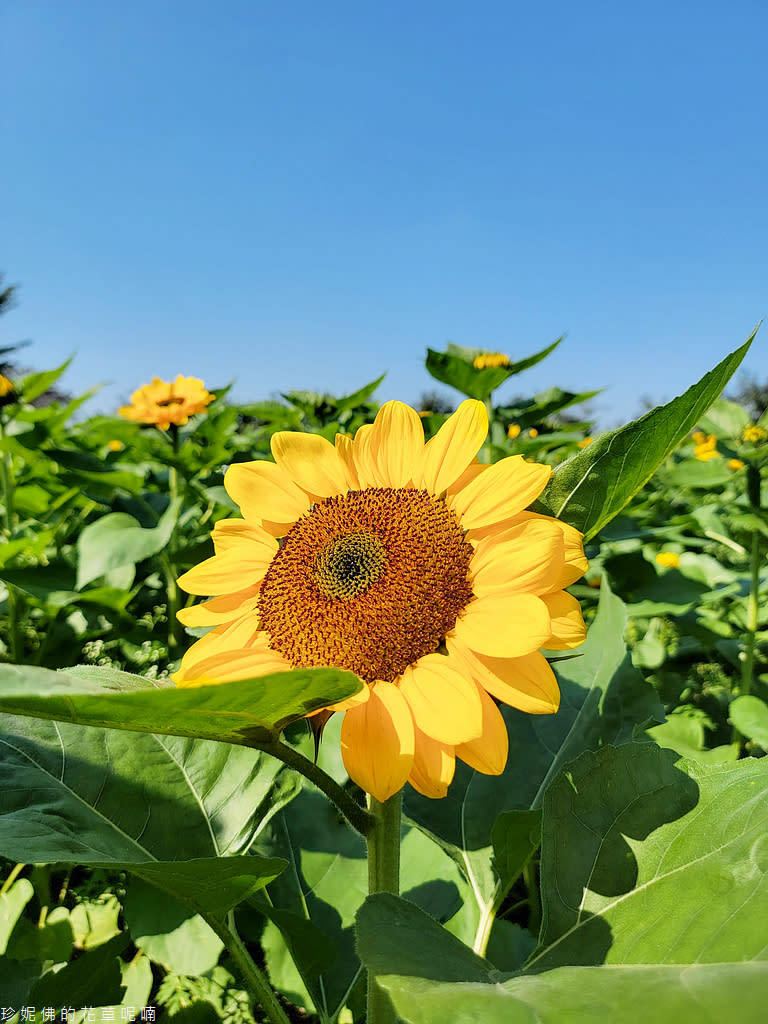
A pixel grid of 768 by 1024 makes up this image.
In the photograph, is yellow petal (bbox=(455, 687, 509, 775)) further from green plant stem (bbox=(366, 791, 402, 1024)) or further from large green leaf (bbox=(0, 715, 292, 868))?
large green leaf (bbox=(0, 715, 292, 868))

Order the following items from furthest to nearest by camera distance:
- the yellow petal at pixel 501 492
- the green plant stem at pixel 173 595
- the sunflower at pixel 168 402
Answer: the sunflower at pixel 168 402 < the green plant stem at pixel 173 595 < the yellow petal at pixel 501 492

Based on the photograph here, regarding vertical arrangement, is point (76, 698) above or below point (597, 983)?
above

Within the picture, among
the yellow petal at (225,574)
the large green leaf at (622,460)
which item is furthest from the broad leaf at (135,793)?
the large green leaf at (622,460)

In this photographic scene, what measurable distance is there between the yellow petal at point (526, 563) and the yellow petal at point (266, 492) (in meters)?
0.21

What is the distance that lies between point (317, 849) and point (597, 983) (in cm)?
68

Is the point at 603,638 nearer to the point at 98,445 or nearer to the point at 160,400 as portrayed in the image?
the point at 160,400

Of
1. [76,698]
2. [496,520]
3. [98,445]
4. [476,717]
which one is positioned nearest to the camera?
[76,698]

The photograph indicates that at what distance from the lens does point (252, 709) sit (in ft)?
1.53

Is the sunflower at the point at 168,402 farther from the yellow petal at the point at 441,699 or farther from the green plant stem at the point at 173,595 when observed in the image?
the yellow petal at the point at 441,699

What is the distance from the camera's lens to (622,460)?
612 millimetres

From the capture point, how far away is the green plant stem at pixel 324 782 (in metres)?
0.55

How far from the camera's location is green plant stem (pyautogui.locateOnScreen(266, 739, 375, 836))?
55cm

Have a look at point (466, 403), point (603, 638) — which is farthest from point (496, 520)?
point (603, 638)

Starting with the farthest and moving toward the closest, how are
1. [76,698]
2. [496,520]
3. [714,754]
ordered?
[714,754]
[496,520]
[76,698]
